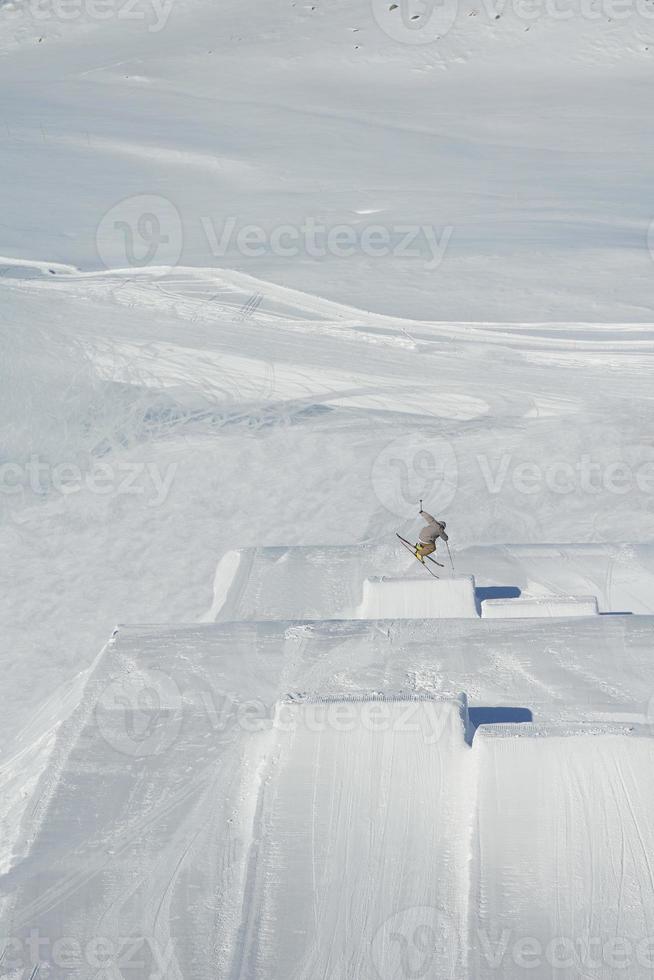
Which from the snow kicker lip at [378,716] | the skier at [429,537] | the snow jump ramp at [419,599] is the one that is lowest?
the snow kicker lip at [378,716]

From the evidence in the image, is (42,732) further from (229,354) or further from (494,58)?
(494,58)

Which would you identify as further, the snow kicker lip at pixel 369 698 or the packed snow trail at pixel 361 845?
the snow kicker lip at pixel 369 698

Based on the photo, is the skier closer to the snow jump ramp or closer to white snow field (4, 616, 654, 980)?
the snow jump ramp

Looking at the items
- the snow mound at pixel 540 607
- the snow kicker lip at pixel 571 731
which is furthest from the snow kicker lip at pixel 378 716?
the snow mound at pixel 540 607

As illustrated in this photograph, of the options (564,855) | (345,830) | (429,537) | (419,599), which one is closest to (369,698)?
(345,830)

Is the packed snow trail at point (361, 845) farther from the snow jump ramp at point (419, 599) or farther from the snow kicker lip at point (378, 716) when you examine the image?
the snow jump ramp at point (419, 599)

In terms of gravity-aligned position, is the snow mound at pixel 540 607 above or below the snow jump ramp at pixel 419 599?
below

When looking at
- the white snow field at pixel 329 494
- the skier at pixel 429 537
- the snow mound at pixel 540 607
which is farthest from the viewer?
the skier at pixel 429 537

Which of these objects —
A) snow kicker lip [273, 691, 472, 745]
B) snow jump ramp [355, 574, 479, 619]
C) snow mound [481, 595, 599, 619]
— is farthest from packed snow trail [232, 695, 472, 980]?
snow jump ramp [355, 574, 479, 619]
